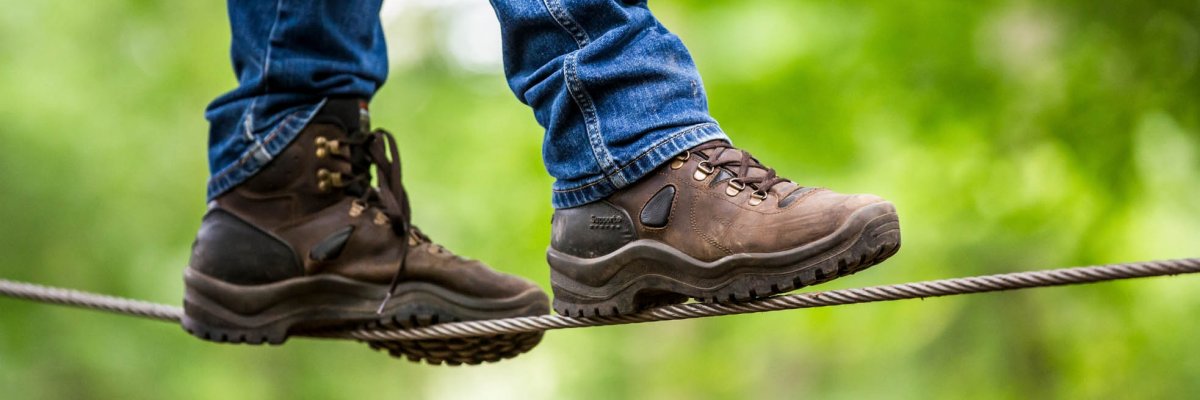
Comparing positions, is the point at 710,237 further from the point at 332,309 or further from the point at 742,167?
the point at 332,309

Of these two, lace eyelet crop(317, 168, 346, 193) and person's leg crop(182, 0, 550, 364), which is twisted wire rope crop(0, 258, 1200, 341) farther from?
lace eyelet crop(317, 168, 346, 193)

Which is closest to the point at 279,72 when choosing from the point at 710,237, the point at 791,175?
the point at 710,237

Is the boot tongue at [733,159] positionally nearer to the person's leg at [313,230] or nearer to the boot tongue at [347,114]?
the person's leg at [313,230]

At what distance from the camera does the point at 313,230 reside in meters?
1.95

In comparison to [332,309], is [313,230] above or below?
above

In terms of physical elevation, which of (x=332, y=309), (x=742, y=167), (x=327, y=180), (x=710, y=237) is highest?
(x=742, y=167)

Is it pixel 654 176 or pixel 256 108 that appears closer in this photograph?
pixel 654 176

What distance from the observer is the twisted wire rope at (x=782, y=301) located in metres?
1.24

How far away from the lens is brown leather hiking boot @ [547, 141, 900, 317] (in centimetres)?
148
